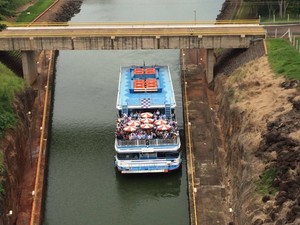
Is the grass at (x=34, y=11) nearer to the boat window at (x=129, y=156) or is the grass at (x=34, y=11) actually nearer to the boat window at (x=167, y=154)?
the boat window at (x=129, y=156)

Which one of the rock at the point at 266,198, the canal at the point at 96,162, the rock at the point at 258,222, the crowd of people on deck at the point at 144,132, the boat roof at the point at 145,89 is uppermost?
the boat roof at the point at 145,89

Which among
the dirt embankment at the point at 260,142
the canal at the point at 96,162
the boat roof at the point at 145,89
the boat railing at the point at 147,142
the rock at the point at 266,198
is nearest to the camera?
the dirt embankment at the point at 260,142

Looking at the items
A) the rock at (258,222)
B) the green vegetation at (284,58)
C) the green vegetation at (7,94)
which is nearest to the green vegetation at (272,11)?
the green vegetation at (284,58)

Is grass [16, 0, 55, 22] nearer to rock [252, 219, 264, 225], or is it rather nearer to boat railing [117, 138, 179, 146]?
boat railing [117, 138, 179, 146]

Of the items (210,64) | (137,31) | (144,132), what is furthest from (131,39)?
(144,132)

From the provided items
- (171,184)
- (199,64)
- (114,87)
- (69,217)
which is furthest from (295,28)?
(69,217)

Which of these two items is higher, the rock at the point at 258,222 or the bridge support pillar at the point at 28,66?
the bridge support pillar at the point at 28,66

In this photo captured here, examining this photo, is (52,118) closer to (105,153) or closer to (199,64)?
(105,153)
